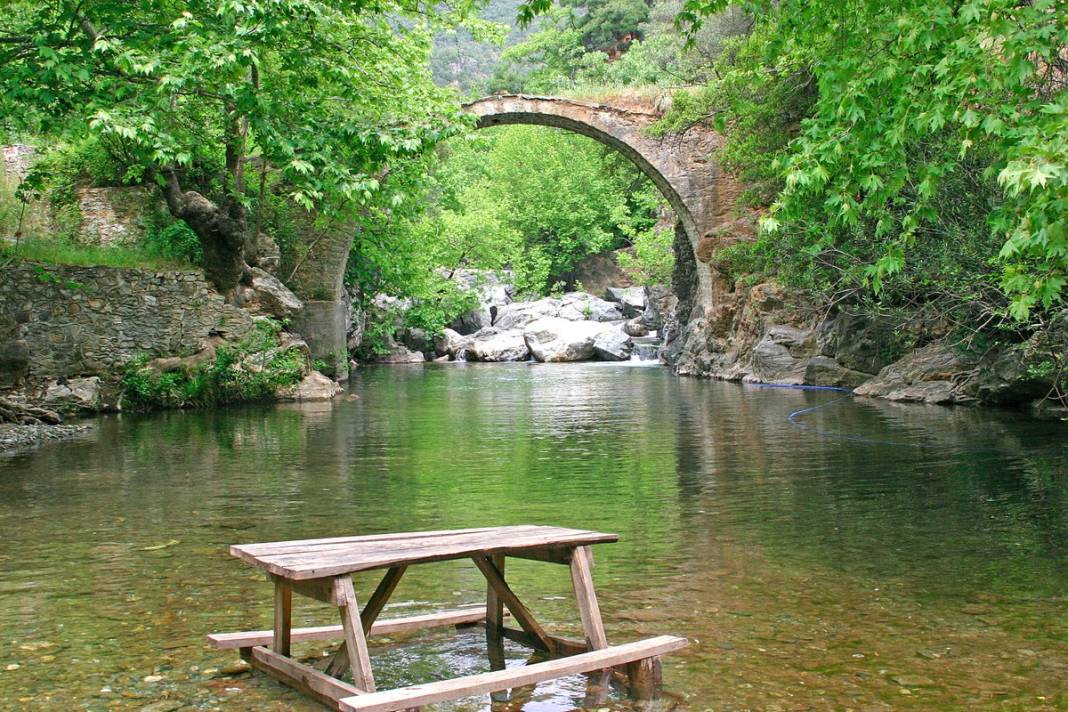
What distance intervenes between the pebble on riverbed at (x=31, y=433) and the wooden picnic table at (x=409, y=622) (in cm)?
860

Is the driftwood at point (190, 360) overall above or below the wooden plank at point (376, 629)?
above

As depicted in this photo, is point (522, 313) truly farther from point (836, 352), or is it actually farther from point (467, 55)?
point (467, 55)

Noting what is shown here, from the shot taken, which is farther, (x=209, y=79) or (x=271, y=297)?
(x=271, y=297)

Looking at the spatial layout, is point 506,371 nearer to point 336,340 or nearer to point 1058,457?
point 336,340

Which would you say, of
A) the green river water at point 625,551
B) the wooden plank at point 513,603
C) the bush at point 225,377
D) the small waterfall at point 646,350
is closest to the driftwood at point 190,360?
the bush at point 225,377

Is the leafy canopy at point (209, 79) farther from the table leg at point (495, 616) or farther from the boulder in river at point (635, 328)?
the boulder in river at point (635, 328)

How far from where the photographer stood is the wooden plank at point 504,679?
304 centimetres

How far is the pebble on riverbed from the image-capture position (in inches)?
451

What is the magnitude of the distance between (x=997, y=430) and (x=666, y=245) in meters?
30.5

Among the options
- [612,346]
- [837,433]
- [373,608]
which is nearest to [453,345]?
[612,346]

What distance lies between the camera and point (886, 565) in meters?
5.39

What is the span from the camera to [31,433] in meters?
12.1

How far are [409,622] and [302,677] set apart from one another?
0.75 meters

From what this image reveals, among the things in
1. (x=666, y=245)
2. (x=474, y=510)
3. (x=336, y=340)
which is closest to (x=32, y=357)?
(x=336, y=340)
